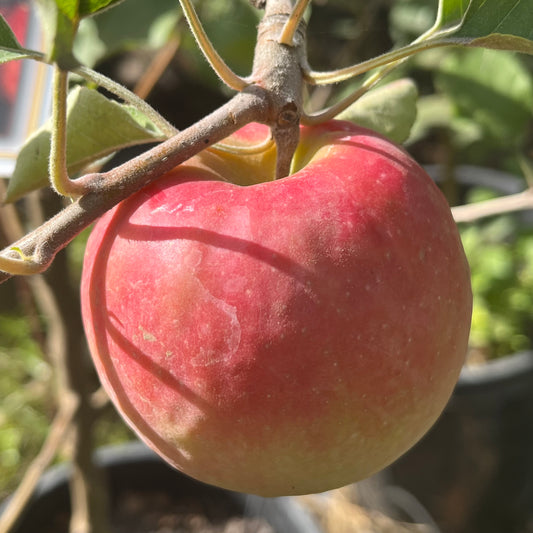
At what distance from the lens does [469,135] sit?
1.48 meters

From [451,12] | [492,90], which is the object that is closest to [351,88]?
[492,90]

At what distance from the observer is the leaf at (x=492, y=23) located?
1.17ft

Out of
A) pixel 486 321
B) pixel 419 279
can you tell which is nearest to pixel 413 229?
pixel 419 279

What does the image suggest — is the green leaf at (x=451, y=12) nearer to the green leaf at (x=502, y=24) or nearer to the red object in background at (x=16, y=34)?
the green leaf at (x=502, y=24)

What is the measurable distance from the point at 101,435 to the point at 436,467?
70 cm

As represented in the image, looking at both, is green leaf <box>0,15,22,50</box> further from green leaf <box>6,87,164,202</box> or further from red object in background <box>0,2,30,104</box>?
red object in background <box>0,2,30,104</box>

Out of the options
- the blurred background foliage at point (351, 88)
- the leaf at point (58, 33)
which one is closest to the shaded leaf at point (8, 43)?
the leaf at point (58, 33)

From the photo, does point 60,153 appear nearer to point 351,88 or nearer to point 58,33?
point 58,33

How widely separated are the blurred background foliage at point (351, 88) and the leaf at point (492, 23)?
0.43 meters

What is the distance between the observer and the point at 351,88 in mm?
963

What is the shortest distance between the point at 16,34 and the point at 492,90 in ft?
2.71

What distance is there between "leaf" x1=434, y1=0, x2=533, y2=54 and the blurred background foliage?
426mm

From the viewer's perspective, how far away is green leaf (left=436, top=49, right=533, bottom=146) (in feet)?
3.81

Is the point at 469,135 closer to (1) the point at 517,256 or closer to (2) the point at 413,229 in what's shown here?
(1) the point at 517,256
